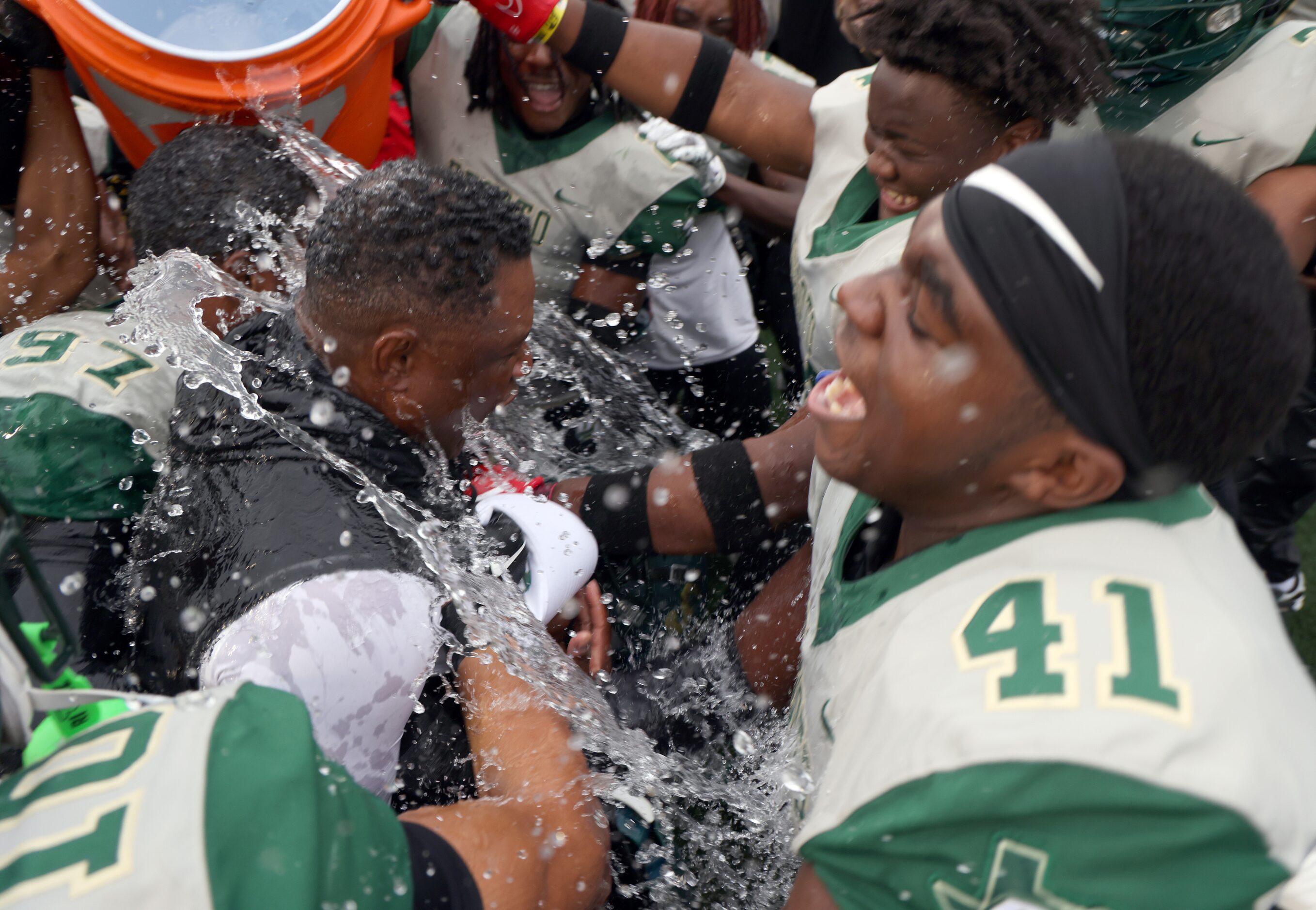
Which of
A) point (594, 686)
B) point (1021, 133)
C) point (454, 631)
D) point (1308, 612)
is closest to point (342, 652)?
point (454, 631)

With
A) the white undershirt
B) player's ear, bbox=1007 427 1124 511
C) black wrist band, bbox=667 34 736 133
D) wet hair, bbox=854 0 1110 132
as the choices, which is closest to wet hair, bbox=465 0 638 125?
black wrist band, bbox=667 34 736 133

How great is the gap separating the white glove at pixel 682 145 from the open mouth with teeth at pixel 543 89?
0.26 metres

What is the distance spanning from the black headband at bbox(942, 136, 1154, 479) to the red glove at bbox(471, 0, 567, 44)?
5.45 feet

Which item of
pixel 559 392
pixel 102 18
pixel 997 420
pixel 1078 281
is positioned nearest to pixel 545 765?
pixel 997 420

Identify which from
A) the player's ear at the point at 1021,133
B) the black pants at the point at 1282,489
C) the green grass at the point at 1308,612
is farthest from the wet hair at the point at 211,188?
the green grass at the point at 1308,612

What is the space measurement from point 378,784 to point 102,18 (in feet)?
5.22

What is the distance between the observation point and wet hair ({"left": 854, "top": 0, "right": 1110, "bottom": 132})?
1826 mm

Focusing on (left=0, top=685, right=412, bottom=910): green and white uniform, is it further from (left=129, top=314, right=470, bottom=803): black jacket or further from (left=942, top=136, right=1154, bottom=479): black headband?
(left=942, top=136, right=1154, bottom=479): black headband

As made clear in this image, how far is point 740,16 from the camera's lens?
3.09 metres

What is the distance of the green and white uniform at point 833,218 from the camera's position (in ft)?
6.75

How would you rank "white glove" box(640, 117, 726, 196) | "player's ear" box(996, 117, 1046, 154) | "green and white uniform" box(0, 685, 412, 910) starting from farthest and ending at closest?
"white glove" box(640, 117, 726, 196)
"player's ear" box(996, 117, 1046, 154)
"green and white uniform" box(0, 685, 412, 910)

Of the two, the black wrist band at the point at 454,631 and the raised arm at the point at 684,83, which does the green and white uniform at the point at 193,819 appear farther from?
the raised arm at the point at 684,83

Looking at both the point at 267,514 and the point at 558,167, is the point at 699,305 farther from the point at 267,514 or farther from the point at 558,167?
the point at 267,514

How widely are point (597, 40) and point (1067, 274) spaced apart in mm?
1795
